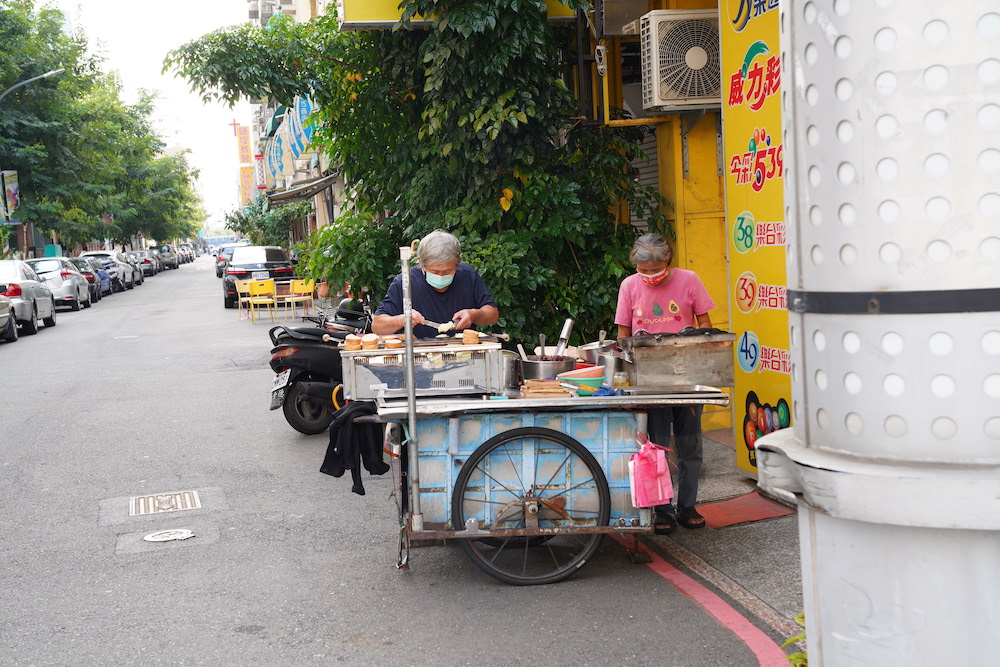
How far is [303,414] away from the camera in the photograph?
9508mm

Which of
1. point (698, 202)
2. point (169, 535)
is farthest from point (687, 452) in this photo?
point (169, 535)

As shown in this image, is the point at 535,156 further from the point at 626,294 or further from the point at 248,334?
the point at 248,334

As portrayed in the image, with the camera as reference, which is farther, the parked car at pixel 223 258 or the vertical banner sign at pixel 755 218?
the parked car at pixel 223 258

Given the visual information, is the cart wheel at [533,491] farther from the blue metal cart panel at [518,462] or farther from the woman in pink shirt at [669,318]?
the woman in pink shirt at [669,318]

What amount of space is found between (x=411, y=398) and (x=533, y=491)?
0.81m

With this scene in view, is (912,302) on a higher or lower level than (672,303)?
higher

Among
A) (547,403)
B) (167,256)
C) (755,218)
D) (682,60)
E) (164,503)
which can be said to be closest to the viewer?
(547,403)

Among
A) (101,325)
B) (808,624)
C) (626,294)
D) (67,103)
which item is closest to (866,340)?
(808,624)

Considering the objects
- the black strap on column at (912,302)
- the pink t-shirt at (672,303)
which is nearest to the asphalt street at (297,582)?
the pink t-shirt at (672,303)

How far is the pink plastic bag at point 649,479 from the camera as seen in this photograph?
191 inches

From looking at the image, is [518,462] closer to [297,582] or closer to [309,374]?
[297,582]

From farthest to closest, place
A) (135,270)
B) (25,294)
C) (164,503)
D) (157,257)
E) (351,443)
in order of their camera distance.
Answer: (157,257), (135,270), (25,294), (164,503), (351,443)

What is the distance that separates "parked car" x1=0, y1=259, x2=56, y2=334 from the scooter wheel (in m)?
14.6

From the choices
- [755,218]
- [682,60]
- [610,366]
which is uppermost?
[682,60]
